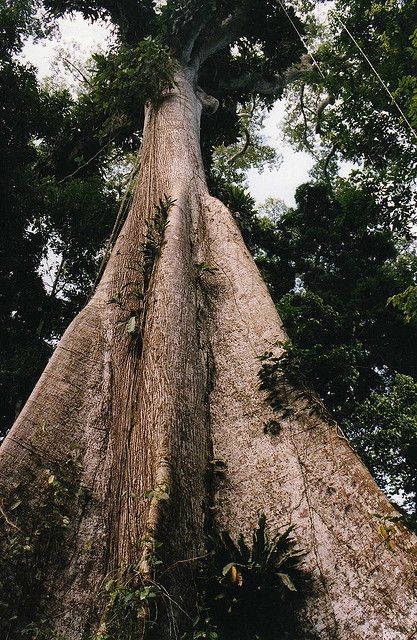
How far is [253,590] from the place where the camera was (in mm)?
2229

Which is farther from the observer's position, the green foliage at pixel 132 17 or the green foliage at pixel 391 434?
the green foliage at pixel 132 17

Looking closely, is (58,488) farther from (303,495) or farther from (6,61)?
(6,61)

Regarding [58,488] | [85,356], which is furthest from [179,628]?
[85,356]

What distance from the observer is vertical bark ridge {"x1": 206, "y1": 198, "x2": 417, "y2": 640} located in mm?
2094

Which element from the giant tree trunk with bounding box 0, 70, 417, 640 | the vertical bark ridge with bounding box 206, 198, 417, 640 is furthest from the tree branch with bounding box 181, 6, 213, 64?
the vertical bark ridge with bounding box 206, 198, 417, 640

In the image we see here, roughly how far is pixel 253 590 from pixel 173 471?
0.62 meters

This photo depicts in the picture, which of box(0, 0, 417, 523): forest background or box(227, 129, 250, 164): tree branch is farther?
box(227, 129, 250, 164): tree branch

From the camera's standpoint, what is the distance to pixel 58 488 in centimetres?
243

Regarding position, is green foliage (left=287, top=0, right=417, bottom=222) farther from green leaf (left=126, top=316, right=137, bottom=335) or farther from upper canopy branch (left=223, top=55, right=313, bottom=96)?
green leaf (left=126, top=316, right=137, bottom=335)

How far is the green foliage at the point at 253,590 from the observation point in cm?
217

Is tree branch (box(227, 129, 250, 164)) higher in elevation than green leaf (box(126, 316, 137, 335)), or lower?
higher

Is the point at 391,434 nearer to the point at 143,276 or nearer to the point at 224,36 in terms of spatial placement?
the point at 143,276

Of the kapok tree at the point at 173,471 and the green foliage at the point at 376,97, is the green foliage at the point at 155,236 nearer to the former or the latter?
the kapok tree at the point at 173,471

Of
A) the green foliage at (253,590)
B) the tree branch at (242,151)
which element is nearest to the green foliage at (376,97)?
the green foliage at (253,590)
